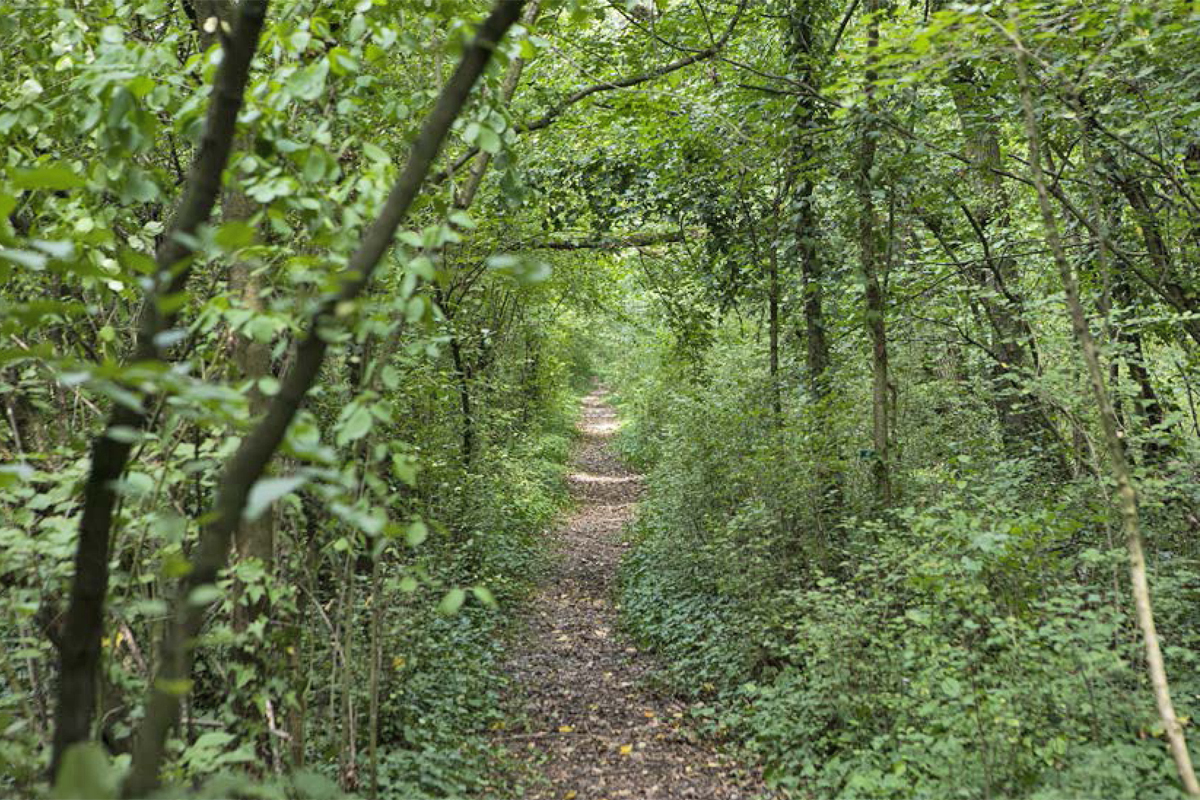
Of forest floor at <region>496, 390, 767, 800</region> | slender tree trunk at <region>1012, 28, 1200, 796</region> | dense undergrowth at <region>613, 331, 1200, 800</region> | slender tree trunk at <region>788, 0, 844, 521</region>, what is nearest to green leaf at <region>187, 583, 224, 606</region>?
slender tree trunk at <region>1012, 28, 1200, 796</region>

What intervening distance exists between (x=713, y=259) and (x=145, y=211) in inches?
224

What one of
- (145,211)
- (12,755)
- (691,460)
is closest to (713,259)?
(691,460)

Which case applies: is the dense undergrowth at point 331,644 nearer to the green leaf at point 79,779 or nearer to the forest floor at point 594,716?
the green leaf at point 79,779

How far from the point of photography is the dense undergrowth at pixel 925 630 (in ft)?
12.3

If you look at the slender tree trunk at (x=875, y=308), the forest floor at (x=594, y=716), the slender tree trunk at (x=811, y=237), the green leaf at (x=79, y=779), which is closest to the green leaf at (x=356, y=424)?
the green leaf at (x=79, y=779)

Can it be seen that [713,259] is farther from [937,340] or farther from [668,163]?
[937,340]

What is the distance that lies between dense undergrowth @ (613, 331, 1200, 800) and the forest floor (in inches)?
11.6

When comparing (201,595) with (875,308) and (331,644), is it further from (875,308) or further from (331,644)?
(875,308)

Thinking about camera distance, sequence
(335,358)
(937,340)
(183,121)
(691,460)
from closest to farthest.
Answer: (183,121)
(335,358)
(937,340)
(691,460)

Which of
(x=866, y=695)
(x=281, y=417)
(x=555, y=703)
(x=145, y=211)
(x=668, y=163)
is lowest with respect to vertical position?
(x=555, y=703)

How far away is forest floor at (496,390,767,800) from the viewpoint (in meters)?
5.22

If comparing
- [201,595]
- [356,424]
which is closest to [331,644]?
[356,424]

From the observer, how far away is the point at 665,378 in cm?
1598

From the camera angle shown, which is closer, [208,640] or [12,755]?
[12,755]
